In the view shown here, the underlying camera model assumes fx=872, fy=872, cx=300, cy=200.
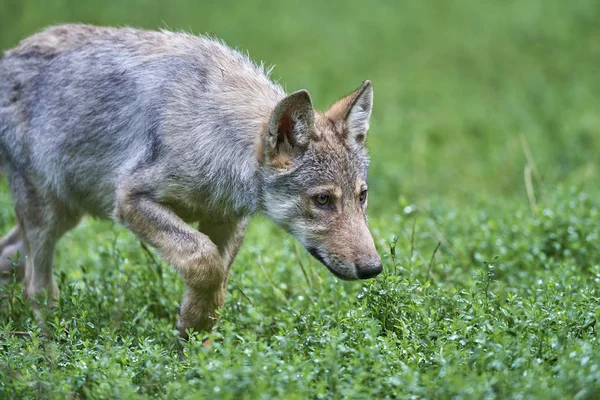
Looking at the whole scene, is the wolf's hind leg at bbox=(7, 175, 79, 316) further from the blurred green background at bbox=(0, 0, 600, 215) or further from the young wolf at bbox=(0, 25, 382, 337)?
the blurred green background at bbox=(0, 0, 600, 215)

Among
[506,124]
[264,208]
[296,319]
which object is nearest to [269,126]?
[264,208]

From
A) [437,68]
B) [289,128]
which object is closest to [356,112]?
[289,128]

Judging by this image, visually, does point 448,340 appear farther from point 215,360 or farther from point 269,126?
point 269,126

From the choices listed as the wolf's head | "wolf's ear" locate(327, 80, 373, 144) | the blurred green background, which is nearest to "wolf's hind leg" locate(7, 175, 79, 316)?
the wolf's head

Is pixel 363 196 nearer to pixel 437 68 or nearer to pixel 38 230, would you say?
pixel 38 230

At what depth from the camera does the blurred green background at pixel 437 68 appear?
1156 cm

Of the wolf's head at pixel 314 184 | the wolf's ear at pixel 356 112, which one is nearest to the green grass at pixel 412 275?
the wolf's head at pixel 314 184

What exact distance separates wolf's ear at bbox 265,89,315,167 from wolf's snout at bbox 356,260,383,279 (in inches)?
38.2

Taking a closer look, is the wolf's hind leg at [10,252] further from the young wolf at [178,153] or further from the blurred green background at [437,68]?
the blurred green background at [437,68]

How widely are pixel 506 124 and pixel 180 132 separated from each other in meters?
7.65

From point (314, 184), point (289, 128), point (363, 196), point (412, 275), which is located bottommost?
point (412, 275)

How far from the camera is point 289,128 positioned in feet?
20.4

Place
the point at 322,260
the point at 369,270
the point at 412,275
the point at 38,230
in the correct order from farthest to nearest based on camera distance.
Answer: the point at 38,230, the point at 412,275, the point at 322,260, the point at 369,270

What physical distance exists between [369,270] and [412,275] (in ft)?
2.02
